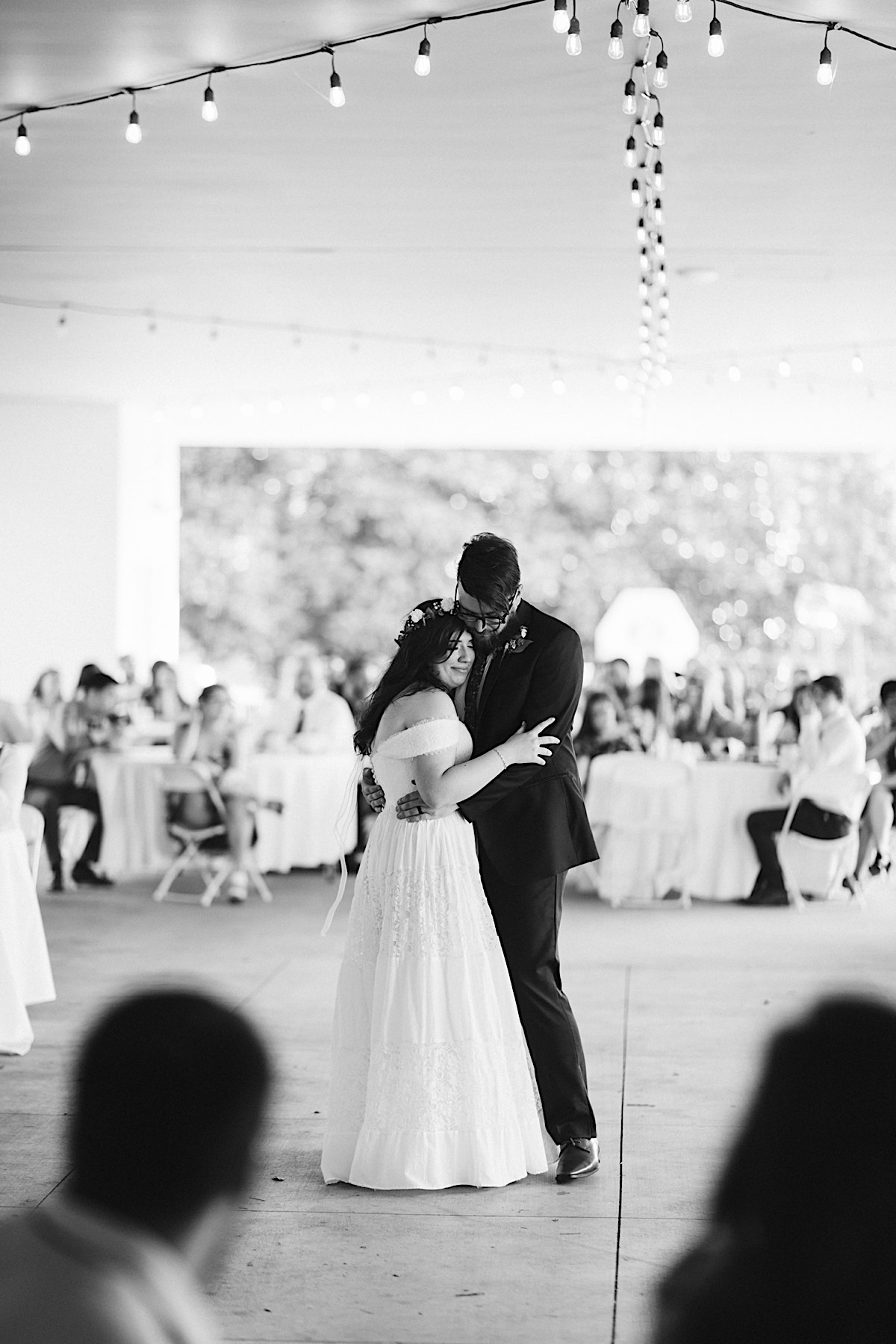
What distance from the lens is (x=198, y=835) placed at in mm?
→ 9000

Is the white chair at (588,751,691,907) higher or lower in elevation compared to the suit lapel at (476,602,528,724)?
lower

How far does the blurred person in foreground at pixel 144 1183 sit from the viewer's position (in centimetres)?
128

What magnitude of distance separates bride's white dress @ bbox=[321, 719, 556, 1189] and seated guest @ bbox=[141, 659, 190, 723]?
26.1 feet

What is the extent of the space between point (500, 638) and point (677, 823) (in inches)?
216

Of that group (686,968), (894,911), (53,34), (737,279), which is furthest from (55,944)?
(737,279)

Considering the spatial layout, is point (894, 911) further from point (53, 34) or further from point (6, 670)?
point (6, 670)

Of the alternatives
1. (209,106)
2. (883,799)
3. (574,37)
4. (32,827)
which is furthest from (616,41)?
(883,799)

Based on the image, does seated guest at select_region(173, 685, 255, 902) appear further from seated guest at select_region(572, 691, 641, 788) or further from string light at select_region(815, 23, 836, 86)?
string light at select_region(815, 23, 836, 86)

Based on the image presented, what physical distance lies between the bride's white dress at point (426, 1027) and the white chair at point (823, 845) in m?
5.38

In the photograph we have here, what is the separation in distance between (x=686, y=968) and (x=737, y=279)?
4.27 metres

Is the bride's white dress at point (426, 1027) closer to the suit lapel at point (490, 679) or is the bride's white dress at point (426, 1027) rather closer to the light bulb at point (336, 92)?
the suit lapel at point (490, 679)

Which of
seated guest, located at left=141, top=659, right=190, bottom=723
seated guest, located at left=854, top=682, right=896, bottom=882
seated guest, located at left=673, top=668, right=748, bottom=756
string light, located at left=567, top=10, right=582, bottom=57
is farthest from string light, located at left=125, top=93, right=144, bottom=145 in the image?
seated guest, located at left=673, top=668, right=748, bottom=756

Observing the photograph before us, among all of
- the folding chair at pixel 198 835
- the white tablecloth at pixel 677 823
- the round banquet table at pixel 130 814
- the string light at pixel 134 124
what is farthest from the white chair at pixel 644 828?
the string light at pixel 134 124

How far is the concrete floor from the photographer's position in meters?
3.13
